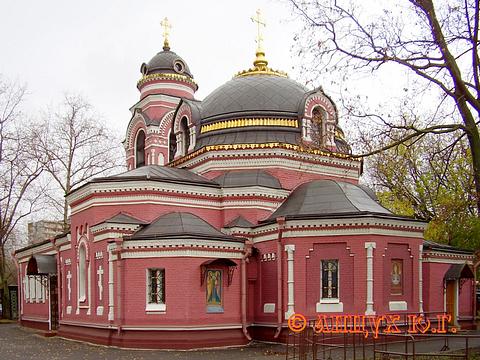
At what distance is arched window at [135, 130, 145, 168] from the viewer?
95.3 feet

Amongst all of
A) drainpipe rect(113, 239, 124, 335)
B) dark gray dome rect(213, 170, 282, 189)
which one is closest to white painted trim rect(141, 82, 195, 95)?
dark gray dome rect(213, 170, 282, 189)

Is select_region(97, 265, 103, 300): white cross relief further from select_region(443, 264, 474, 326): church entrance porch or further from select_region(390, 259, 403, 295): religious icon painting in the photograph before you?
select_region(443, 264, 474, 326): church entrance porch

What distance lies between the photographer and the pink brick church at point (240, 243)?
1791 cm

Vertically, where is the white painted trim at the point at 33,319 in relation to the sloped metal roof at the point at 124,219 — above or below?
below

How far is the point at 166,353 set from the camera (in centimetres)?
1683

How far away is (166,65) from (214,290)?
14.8 metres

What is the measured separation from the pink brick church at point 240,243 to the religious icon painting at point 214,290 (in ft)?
0.11

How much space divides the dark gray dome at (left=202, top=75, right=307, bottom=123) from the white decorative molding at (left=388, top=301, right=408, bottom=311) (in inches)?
309

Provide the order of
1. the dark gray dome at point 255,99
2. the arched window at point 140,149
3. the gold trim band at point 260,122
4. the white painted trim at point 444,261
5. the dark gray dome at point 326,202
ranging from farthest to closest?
the arched window at point 140,149 → the dark gray dome at point 255,99 → the gold trim band at point 260,122 → the white painted trim at point 444,261 → the dark gray dome at point 326,202

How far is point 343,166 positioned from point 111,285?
9889 millimetres

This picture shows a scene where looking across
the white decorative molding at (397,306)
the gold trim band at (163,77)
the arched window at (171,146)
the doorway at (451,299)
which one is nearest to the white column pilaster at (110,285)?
the white decorative molding at (397,306)

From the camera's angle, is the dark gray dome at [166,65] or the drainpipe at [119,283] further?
the dark gray dome at [166,65]

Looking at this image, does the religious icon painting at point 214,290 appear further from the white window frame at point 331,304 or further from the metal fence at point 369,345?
the white window frame at point 331,304

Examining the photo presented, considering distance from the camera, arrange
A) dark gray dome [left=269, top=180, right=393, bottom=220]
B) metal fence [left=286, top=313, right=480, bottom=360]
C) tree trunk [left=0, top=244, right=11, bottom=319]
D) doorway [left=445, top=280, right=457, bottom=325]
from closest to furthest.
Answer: metal fence [left=286, top=313, right=480, bottom=360], dark gray dome [left=269, top=180, right=393, bottom=220], doorway [left=445, top=280, right=457, bottom=325], tree trunk [left=0, top=244, right=11, bottom=319]
